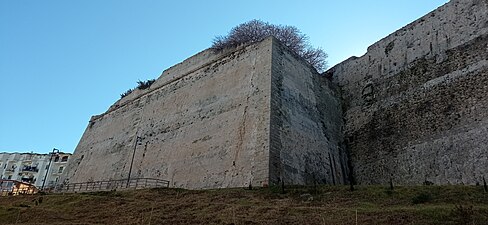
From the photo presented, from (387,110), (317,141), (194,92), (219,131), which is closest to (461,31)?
(387,110)

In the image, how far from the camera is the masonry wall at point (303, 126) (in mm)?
14328

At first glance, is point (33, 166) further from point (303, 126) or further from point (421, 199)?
Result: point (421, 199)

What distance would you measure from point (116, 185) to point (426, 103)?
13737mm

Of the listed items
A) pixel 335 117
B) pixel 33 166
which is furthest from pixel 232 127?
pixel 33 166

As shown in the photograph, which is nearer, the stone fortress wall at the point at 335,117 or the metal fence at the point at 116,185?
the stone fortress wall at the point at 335,117

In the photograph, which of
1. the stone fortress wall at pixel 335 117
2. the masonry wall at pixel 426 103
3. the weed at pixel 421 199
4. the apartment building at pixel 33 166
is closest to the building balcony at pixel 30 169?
the apartment building at pixel 33 166

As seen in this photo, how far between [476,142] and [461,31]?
15.3 ft

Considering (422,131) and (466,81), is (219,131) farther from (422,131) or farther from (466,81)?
(466,81)

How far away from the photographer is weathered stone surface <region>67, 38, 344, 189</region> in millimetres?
14578

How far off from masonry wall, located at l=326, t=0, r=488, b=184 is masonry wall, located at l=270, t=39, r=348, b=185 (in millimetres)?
897

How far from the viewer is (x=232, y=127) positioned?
52.4 ft

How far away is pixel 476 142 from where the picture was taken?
1322 centimetres

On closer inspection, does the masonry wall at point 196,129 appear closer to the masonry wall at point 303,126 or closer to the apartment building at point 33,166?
the masonry wall at point 303,126

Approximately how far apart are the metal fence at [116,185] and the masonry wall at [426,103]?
812 cm
